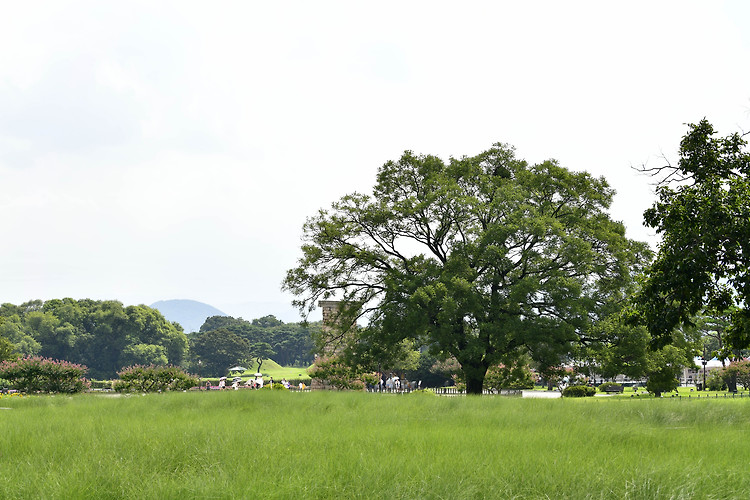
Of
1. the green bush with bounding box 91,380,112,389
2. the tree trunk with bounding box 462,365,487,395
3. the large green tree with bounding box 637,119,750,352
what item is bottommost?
the green bush with bounding box 91,380,112,389

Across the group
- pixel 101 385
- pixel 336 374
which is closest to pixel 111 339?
pixel 101 385

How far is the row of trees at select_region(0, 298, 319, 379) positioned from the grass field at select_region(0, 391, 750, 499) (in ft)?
316

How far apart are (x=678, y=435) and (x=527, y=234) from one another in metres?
15.3

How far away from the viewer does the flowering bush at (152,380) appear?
2848cm

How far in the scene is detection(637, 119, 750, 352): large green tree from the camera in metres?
12.2

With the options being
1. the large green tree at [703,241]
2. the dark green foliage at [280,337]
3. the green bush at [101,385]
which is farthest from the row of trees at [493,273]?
the dark green foliage at [280,337]

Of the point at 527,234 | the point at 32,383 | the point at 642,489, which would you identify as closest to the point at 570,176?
the point at 527,234

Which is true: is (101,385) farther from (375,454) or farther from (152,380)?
(375,454)

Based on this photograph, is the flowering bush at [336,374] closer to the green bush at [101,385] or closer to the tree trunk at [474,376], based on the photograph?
the tree trunk at [474,376]

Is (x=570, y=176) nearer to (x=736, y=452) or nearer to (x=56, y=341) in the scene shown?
(x=736, y=452)

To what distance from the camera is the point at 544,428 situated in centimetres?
1104

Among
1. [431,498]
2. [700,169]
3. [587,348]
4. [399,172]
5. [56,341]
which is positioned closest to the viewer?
[431,498]

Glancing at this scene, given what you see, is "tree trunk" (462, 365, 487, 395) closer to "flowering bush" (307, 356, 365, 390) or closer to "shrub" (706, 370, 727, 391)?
"flowering bush" (307, 356, 365, 390)

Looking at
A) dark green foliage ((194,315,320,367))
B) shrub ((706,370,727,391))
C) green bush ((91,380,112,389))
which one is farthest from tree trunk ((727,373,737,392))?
dark green foliage ((194,315,320,367))
